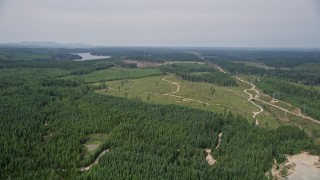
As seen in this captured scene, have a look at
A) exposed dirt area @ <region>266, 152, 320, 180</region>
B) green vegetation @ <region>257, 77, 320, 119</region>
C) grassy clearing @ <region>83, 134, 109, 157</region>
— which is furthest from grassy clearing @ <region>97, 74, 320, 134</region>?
grassy clearing @ <region>83, 134, 109, 157</region>

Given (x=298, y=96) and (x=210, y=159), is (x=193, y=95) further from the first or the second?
(x=210, y=159)

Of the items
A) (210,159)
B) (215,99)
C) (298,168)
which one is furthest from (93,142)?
(215,99)

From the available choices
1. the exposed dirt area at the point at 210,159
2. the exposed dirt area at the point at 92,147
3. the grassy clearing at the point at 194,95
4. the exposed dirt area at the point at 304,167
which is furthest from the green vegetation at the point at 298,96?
the exposed dirt area at the point at 92,147

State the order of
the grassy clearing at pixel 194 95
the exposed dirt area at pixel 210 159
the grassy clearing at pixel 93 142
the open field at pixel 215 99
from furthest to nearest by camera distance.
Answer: the grassy clearing at pixel 194 95 → the open field at pixel 215 99 → the grassy clearing at pixel 93 142 → the exposed dirt area at pixel 210 159

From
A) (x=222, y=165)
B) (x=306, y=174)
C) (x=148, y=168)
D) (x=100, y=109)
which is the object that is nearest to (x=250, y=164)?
(x=222, y=165)

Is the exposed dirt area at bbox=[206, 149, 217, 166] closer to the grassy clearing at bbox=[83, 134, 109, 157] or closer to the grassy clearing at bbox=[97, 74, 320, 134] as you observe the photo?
the grassy clearing at bbox=[83, 134, 109, 157]

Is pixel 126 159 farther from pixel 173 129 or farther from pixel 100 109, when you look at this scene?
pixel 100 109

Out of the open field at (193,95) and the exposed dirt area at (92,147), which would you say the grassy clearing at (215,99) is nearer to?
the open field at (193,95)

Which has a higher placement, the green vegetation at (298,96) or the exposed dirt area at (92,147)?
the exposed dirt area at (92,147)

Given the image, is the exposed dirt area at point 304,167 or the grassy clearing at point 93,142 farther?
the grassy clearing at point 93,142
